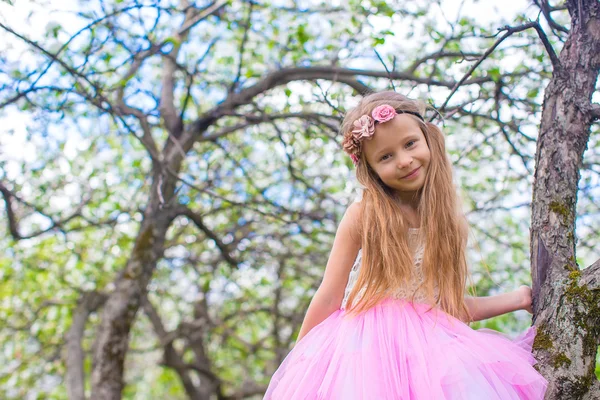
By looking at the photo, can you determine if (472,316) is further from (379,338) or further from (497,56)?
(497,56)

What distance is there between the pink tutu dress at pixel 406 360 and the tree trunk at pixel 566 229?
85 millimetres

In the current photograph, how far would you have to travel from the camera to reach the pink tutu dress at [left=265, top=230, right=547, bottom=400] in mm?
1604

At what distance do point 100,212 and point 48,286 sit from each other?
1241mm

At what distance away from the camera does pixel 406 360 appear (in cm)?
174

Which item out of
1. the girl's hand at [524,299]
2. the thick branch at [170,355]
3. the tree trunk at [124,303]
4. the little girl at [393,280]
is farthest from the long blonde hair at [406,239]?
the thick branch at [170,355]

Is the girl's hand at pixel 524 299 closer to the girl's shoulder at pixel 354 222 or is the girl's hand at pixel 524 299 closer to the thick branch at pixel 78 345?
the girl's shoulder at pixel 354 222

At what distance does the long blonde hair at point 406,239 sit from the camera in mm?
1976

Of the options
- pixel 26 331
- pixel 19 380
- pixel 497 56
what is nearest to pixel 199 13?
pixel 497 56

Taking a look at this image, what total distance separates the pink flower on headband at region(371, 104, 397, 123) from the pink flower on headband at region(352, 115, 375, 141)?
25mm

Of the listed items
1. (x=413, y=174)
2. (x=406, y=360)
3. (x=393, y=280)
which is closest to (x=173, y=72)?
(x=413, y=174)

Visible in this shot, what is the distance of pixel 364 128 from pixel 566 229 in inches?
28.9

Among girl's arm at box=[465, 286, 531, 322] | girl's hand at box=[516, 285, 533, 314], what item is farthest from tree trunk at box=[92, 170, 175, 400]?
girl's hand at box=[516, 285, 533, 314]

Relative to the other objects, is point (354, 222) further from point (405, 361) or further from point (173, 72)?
point (173, 72)

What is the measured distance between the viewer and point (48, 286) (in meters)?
5.87
